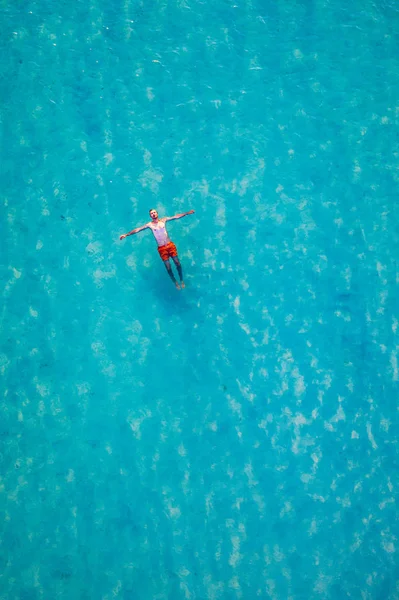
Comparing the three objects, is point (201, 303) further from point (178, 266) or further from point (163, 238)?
point (163, 238)

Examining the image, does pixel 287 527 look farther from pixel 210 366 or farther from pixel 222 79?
pixel 222 79

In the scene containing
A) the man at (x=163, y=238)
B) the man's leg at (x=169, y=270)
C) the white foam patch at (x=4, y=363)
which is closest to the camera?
the man at (x=163, y=238)

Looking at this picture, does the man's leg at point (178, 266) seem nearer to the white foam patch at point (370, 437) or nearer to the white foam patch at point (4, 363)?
the white foam patch at point (4, 363)

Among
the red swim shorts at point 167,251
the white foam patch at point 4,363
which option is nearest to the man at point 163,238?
the red swim shorts at point 167,251

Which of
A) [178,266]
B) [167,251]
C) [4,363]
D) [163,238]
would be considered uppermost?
[163,238]

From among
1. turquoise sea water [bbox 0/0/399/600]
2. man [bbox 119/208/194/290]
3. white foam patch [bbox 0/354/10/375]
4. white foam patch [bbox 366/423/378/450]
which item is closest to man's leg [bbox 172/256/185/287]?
man [bbox 119/208/194/290]

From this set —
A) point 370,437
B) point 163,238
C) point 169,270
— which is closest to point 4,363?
point 169,270

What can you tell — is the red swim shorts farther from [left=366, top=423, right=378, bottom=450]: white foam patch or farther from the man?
[left=366, top=423, right=378, bottom=450]: white foam patch
